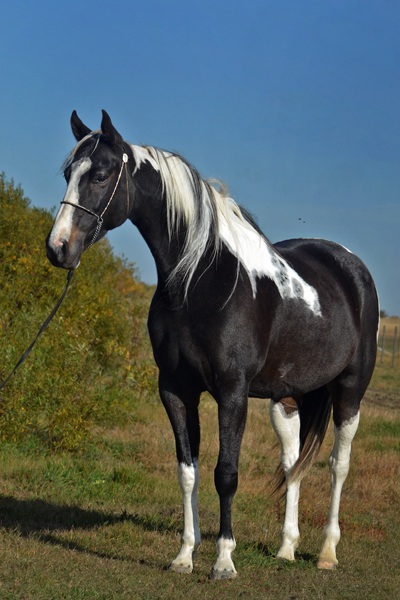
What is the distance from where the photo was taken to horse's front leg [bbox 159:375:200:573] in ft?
11.4

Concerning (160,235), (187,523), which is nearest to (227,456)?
(187,523)

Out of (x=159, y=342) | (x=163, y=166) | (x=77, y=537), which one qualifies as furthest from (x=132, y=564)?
(x=163, y=166)

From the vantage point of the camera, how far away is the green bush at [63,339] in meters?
6.15

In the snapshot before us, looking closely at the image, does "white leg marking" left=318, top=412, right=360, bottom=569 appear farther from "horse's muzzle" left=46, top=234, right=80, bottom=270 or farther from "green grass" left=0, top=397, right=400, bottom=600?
Answer: "horse's muzzle" left=46, top=234, right=80, bottom=270

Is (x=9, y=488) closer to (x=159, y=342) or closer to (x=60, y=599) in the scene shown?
(x=60, y=599)

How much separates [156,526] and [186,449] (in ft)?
4.09

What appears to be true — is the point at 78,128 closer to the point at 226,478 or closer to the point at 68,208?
the point at 68,208

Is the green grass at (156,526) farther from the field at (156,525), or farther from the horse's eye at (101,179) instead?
the horse's eye at (101,179)

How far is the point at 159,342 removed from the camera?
3434 millimetres

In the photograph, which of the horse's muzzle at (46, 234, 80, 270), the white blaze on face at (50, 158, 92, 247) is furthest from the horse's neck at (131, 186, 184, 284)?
the horse's muzzle at (46, 234, 80, 270)

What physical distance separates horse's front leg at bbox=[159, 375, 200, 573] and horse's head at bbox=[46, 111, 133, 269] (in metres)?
1.07

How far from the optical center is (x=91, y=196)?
311 cm

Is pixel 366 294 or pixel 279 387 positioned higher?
pixel 366 294

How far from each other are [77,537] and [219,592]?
1299mm
